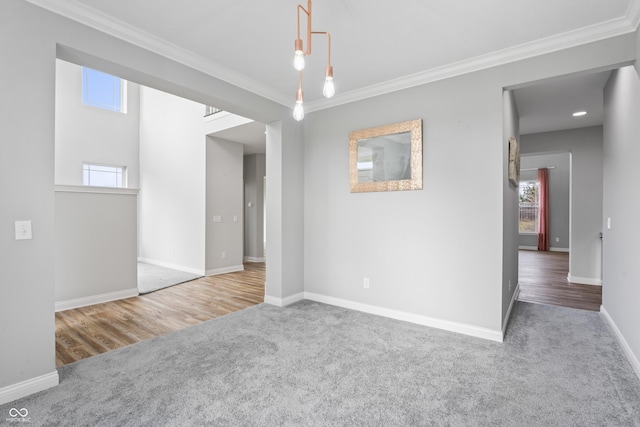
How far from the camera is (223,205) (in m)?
6.26

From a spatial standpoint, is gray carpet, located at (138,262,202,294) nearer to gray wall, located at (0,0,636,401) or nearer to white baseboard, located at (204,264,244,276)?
white baseboard, located at (204,264,244,276)

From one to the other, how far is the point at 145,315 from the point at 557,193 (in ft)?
37.5

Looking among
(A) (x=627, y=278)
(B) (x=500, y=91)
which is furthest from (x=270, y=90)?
(A) (x=627, y=278)

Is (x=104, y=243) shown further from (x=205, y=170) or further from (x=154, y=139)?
(x=154, y=139)

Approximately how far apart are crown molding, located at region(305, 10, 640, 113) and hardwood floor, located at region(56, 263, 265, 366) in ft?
10.1

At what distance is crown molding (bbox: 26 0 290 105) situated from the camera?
212 cm

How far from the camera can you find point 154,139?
23.8 feet

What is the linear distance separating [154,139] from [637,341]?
27.6 feet

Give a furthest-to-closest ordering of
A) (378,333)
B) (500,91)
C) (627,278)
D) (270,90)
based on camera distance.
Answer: (270,90)
(378,333)
(500,91)
(627,278)

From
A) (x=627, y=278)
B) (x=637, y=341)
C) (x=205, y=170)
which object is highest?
(x=205, y=170)

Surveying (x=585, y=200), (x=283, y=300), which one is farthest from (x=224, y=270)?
(x=585, y=200)
